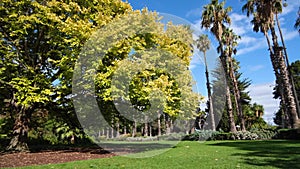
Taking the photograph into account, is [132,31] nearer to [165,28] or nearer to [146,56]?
[146,56]

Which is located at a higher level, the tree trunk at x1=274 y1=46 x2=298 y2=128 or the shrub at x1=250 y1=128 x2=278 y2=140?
the tree trunk at x1=274 y1=46 x2=298 y2=128

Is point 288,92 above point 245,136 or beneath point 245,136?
above

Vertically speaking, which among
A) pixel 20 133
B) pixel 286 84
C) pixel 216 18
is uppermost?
pixel 216 18

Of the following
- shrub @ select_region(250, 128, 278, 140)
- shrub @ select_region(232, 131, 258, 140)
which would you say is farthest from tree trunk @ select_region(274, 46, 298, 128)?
shrub @ select_region(232, 131, 258, 140)

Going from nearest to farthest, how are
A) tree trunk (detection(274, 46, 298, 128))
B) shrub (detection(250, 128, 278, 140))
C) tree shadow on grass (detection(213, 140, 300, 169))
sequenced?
1. tree shadow on grass (detection(213, 140, 300, 169))
2. tree trunk (detection(274, 46, 298, 128))
3. shrub (detection(250, 128, 278, 140))

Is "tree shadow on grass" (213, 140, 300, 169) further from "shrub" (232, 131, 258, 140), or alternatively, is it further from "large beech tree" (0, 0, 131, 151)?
"shrub" (232, 131, 258, 140)

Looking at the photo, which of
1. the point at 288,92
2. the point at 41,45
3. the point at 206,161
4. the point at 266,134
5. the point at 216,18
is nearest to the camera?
the point at 206,161

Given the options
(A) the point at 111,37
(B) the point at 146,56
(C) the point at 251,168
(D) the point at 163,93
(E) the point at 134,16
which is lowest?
(C) the point at 251,168

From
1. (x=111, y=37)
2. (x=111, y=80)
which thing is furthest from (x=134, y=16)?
(x=111, y=80)

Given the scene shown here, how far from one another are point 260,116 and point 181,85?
40.0m

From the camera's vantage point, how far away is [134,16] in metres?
11.2

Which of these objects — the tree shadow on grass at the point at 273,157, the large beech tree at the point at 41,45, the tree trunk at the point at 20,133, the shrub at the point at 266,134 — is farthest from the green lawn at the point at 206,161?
the shrub at the point at 266,134

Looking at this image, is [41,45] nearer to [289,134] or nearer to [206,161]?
[206,161]

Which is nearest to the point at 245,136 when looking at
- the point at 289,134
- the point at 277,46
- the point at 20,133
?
the point at 289,134
